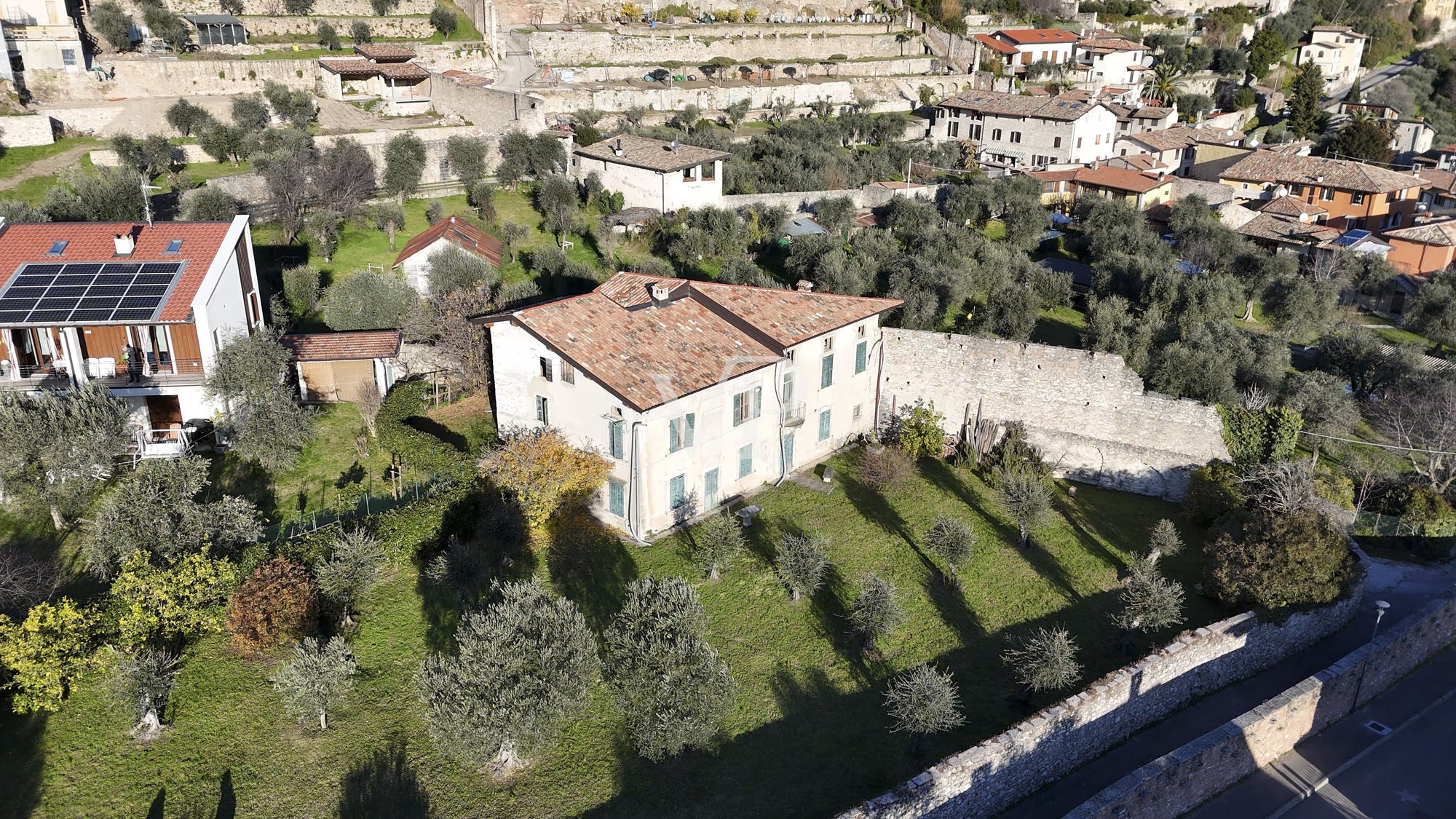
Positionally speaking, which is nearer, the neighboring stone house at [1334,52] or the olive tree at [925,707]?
the olive tree at [925,707]

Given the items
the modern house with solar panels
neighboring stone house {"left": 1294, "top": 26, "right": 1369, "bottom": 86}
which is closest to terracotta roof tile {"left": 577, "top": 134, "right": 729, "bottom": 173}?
the modern house with solar panels

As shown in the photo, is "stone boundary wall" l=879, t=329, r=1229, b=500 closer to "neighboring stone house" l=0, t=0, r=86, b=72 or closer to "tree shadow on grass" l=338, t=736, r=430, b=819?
"tree shadow on grass" l=338, t=736, r=430, b=819

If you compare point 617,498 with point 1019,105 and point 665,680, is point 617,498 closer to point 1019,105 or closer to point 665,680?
point 665,680

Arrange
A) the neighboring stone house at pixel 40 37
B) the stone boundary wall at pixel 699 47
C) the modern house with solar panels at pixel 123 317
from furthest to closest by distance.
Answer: the stone boundary wall at pixel 699 47 → the neighboring stone house at pixel 40 37 → the modern house with solar panels at pixel 123 317

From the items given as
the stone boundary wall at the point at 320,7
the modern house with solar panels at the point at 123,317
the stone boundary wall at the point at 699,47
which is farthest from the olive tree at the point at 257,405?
the stone boundary wall at the point at 699,47

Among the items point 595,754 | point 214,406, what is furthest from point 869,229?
point 595,754

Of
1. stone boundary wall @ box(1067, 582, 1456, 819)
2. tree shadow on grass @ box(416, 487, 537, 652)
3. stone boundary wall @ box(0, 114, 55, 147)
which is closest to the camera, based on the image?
stone boundary wall @ box(1067, 582, 1456, 819)

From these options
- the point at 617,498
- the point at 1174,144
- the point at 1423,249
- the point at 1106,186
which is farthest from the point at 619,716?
the point at 1174,144

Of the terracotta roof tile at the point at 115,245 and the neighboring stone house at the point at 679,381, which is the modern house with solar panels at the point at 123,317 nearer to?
the terracotta roof tile at the point at 115,245
